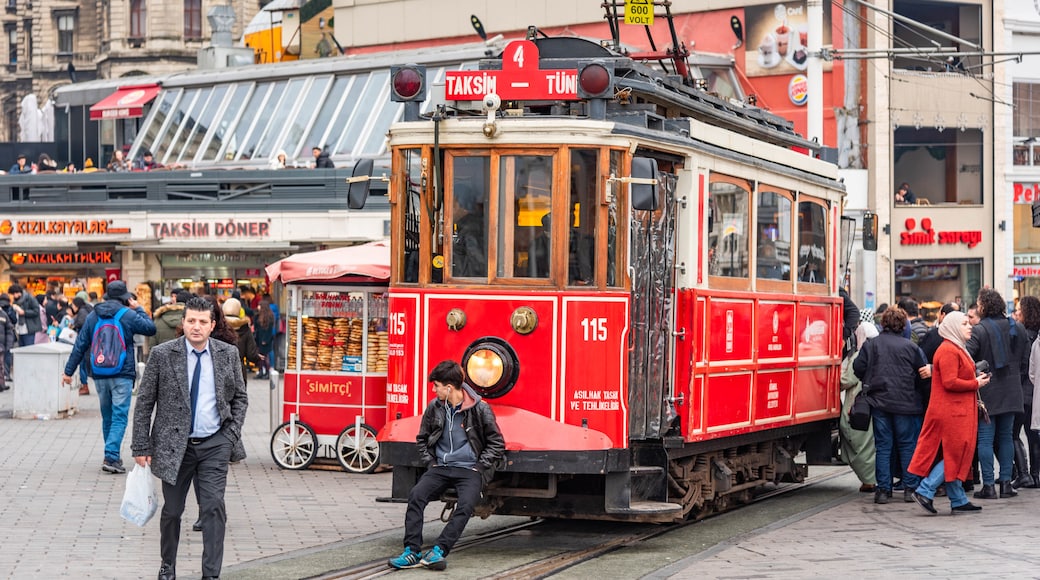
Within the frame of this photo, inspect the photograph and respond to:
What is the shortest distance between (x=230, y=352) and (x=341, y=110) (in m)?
29.1

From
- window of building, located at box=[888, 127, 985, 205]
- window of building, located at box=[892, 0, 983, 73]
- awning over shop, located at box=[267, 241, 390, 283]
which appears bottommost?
awning over shop, located at box=[267, 241, 390, 283]

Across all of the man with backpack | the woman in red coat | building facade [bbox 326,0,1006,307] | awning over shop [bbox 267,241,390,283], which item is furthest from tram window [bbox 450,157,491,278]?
building facade [bbox 326,0,1006,307]

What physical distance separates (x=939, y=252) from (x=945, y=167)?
2.33 m

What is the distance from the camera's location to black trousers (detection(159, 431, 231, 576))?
966cm

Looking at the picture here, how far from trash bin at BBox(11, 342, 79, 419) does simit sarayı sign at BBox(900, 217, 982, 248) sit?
79.0ft

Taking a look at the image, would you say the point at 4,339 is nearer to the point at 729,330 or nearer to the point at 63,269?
the point at 63,269

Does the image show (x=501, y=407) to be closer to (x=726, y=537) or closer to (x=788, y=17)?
(x=726, y=537)

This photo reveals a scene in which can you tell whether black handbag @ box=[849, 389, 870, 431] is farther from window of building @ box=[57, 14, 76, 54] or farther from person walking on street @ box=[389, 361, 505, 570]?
window of building @ box=[57, 14, 76, 54]

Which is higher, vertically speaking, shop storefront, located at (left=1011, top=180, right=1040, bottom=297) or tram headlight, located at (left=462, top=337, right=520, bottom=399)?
shop storefront, located at (left=1011, top=180, right=1040, bottom=297)

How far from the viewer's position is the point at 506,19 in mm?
46594

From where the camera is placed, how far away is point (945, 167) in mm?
42344

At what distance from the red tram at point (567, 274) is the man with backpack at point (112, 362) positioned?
17.1 feet

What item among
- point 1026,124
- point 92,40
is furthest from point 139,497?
point 92,40

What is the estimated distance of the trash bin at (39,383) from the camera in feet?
72.0
